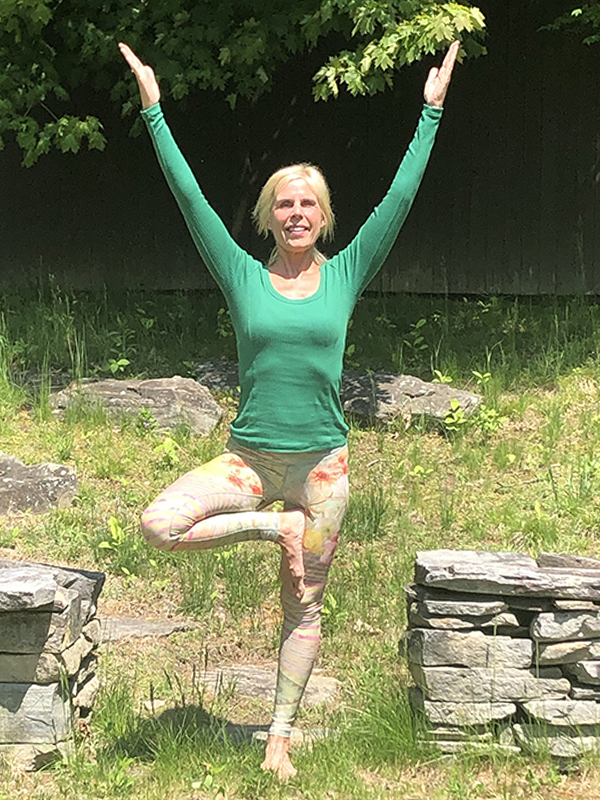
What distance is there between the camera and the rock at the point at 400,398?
7266mm

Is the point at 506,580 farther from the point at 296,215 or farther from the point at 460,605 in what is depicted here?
the point at 296,215

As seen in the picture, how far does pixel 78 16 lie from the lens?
28.2 ft

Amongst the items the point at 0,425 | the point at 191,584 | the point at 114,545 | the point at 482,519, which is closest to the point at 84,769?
the point at 191,584

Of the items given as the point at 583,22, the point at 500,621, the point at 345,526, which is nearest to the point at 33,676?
the point at 500,621

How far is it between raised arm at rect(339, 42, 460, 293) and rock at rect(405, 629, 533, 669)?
1213 mm

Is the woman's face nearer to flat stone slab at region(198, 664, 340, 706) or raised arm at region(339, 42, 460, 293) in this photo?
raised arm at region(339, 42, 460, 293)

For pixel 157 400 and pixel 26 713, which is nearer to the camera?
pixel 26 713

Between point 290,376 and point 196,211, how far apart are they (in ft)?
2.01

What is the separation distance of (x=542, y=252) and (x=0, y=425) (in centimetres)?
606

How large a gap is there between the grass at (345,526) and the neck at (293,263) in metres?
1.58

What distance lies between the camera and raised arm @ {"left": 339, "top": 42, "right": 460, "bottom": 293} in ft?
11.3

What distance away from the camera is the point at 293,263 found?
3510mm

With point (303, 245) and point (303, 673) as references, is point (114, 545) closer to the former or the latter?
point (303, 673)

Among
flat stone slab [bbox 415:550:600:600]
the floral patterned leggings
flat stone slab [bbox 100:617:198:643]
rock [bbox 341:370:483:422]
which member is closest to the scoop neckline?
the floral patterned leggings
